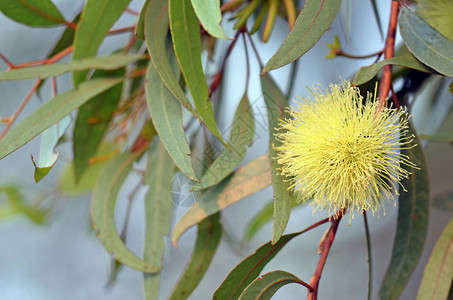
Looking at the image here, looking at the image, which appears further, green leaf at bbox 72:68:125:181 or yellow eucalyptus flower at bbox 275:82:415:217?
green leaf at bbox 72:68:125:181

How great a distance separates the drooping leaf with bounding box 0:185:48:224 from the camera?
4.51 feet

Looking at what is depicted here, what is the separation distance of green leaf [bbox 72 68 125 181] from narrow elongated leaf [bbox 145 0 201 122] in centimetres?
33

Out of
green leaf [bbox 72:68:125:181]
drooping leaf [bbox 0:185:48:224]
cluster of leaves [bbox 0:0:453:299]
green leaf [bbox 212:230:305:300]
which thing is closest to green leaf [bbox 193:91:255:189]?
cluster of leaves [bbox 0:0:453:299]

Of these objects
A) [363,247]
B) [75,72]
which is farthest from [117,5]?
[363,247]

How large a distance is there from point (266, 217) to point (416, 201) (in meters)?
0.56

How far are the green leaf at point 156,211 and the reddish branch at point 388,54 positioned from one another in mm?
383

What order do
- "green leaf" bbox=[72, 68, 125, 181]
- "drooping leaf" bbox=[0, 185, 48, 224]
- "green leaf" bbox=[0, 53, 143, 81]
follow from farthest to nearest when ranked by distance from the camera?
"drooping leaf" bbox=[0, 185, 48, 224] < "green leaf" bbox=[72, 68, 125, 181] < "green leaf" bbox=[0, 53, 143, 81]

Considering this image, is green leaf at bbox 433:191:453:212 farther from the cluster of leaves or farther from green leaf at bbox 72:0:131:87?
green leaf at bbox 72:0:131:87

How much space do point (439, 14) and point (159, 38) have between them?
0.36 m

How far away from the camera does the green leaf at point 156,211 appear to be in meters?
0.69

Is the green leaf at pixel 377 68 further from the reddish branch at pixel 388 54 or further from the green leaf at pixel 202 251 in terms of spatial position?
the green leaf at pixel 202 251

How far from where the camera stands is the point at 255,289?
511 millimetres

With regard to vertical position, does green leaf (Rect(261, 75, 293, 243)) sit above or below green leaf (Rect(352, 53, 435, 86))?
below

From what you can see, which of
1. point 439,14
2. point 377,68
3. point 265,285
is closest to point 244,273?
point 265,285
